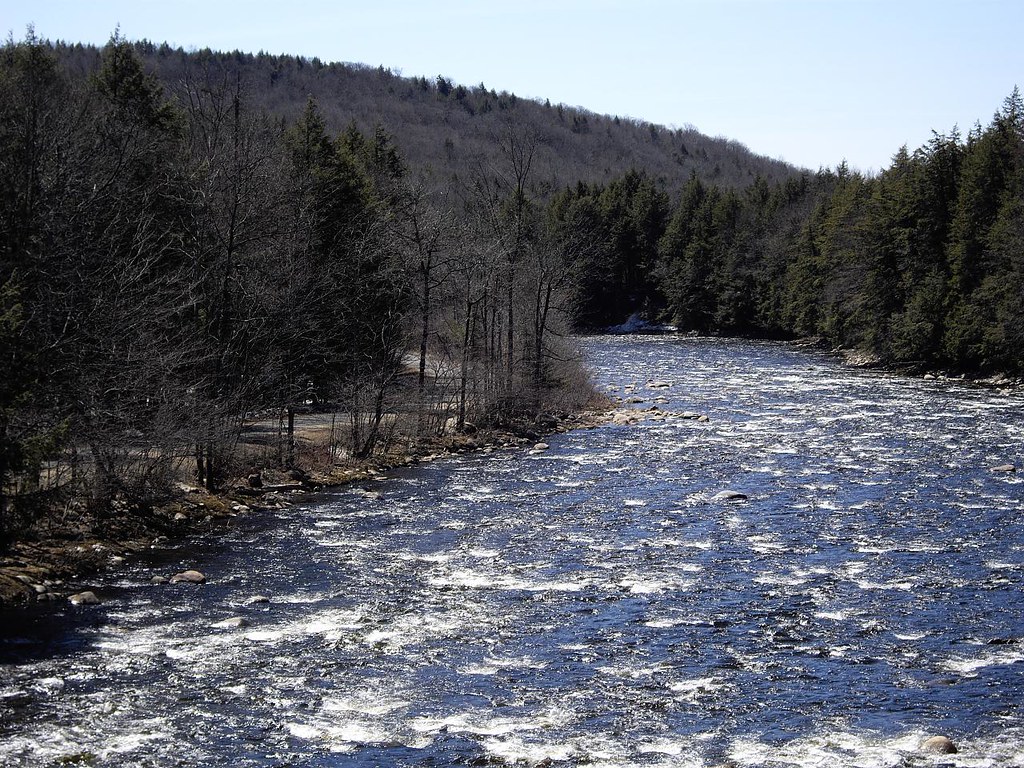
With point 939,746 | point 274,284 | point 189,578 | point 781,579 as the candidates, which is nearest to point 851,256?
point 274,284

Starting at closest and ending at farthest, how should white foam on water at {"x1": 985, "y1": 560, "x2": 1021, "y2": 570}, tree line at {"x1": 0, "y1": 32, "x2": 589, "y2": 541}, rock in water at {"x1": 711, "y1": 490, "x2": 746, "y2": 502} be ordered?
white foam on water at {"x1": 985, "y1": 560, "x2": 1021, "y2": 570}, tree line at {"x1": 0, "y1": 32, "x2": 589, "y2": 541}, rock in water at {"x1": 711, "y1": 490, "x2": 746, "y2": 502}

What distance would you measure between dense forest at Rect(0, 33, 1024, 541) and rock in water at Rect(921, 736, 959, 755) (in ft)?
46.7

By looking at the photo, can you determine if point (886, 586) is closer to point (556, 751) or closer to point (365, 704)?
point (556, 751)

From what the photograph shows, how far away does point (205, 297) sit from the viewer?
26.8 meters

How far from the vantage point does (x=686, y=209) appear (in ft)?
349

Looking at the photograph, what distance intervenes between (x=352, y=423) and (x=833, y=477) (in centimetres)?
1417

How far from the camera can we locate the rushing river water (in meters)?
11.8

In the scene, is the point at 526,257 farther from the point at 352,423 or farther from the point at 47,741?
the point at 47,741

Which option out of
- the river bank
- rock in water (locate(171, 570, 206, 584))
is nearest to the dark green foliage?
the river bank

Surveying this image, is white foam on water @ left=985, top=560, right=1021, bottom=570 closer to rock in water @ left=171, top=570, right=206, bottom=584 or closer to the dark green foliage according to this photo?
rock in water @ left=171, top=570, right=206, bottom=584

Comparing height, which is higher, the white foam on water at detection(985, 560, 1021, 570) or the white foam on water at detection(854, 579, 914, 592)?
the white foam on water at detection(985, 560, 1021, 570)

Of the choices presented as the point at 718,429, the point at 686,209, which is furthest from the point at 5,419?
the point at 686,209

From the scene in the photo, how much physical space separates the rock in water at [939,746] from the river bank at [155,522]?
1358 cm

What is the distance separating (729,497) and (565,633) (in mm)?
10757
